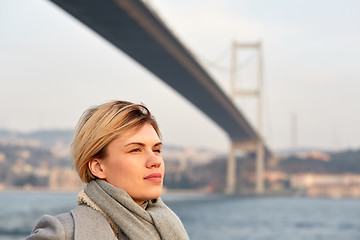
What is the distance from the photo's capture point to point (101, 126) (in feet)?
3.16

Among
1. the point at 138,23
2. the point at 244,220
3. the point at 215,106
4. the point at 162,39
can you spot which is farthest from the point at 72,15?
the point at 244,220

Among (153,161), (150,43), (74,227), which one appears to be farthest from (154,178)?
(150,43)

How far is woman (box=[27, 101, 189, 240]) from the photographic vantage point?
3.16ft

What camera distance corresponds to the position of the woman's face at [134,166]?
98 cm

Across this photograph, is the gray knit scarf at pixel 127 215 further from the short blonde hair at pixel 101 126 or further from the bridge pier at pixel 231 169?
the bridge pier at pixel 231 169

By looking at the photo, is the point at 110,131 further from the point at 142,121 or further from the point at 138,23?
the point at 138,23

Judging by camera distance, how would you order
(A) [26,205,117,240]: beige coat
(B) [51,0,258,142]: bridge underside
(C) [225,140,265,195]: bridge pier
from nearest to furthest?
(A) [26,205,117,240]: beige coat < (B) [51,0,258,142]: bridge underside < (C) [225,140,265,195]: bridge pier

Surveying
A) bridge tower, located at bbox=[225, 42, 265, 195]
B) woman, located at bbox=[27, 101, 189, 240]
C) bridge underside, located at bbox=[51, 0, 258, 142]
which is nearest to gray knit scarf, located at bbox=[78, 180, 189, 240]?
woman, located at bbox=[27, 101, 189, 240]

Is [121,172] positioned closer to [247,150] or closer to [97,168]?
[97,168]

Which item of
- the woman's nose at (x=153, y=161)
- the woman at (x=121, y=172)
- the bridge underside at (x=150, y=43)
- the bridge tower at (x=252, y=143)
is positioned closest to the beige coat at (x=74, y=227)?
the woman at (x=121, y=172)

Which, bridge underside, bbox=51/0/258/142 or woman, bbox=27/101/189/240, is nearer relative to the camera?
woman, bbox=27/101/189/240

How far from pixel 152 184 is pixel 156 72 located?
20.0m

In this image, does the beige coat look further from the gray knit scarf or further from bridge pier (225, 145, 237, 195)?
bridge pier (225, 145, 237, 195)

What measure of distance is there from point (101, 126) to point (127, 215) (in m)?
0.14
